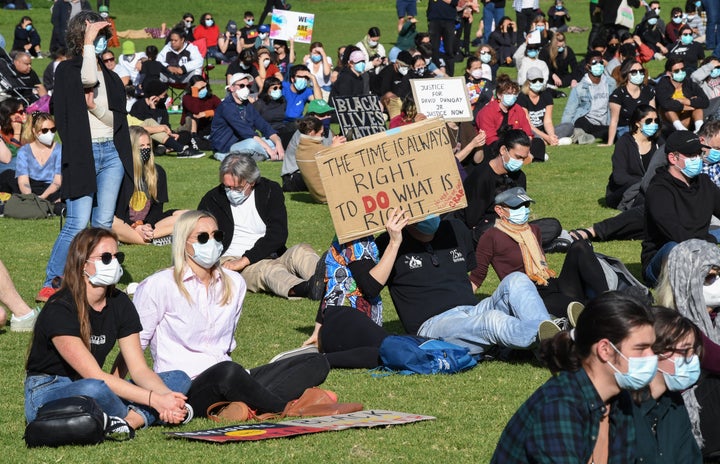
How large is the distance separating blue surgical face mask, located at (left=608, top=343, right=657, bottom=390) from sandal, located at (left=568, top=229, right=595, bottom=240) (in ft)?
28.6

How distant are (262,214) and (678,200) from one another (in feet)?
12.6

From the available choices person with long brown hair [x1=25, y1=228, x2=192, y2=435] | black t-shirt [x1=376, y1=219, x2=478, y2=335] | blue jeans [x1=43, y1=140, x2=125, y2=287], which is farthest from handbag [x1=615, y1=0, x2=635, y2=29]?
person with long brown hair [x1=25, y1=228, x2=192, y2=435]

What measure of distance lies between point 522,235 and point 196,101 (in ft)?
41.3

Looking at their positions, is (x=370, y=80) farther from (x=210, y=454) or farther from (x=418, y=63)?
(x=210, y=454)

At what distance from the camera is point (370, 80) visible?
83.6 feet

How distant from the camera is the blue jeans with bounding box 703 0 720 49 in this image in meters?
31.0

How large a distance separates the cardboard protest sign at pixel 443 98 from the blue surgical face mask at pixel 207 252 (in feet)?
29.6

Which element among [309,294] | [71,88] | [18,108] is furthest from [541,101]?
[71,88]

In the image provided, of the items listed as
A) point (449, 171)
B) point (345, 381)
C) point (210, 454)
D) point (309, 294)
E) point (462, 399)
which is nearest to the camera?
point (210, 454)

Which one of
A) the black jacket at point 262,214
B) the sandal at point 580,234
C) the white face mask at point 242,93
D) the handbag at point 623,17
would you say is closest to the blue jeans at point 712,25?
Answer: the handbag at point 623,17

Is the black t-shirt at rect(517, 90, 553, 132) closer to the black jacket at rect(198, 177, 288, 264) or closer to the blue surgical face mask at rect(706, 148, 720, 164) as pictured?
the blue surgical face mask at rect(706, 148, 720, 164)

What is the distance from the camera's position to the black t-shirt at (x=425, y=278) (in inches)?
356

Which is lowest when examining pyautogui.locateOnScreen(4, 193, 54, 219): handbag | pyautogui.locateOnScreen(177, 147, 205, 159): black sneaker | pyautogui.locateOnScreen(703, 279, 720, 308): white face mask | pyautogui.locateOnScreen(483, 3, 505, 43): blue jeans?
pyautogui.locateOnScreen(177, 147, 205, 159): black sneaker

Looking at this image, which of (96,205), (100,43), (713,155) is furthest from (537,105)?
(100,43)
